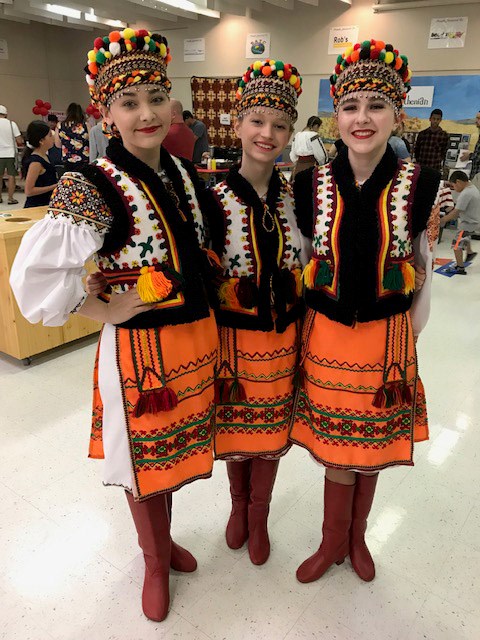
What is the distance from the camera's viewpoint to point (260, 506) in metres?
1.78

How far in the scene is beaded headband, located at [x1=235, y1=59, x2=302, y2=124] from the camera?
137cm

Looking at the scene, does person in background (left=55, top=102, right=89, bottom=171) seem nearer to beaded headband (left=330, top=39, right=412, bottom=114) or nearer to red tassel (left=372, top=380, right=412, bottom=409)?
beaded headband (left=330, top=39, right=412, bottom=114)

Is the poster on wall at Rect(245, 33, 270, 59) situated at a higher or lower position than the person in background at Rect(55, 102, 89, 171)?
higher

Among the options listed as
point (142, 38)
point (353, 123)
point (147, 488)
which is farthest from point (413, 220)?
point (147, 488)

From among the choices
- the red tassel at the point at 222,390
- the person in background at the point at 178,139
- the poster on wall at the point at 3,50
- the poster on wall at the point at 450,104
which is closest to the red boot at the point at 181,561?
the red tassel at the point at 222,390

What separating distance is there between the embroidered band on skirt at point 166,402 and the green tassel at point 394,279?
50cm

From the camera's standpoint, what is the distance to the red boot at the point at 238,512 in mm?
1817

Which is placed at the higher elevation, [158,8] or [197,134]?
[158,8]

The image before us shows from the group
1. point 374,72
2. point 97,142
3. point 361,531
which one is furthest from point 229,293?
point 97,142

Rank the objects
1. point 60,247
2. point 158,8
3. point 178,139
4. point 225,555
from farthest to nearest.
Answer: point 158,8
point 178,139
point 225,555
point 60,247

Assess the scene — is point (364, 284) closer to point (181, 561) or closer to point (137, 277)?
point (137, 277)

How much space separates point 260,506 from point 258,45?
9629 mm

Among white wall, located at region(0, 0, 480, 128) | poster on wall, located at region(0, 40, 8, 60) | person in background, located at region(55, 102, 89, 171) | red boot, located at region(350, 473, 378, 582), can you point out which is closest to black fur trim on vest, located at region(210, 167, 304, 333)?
red boot, located at region(350, 473, 378, 582)

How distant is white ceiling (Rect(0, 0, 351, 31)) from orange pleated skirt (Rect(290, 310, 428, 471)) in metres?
8.44
